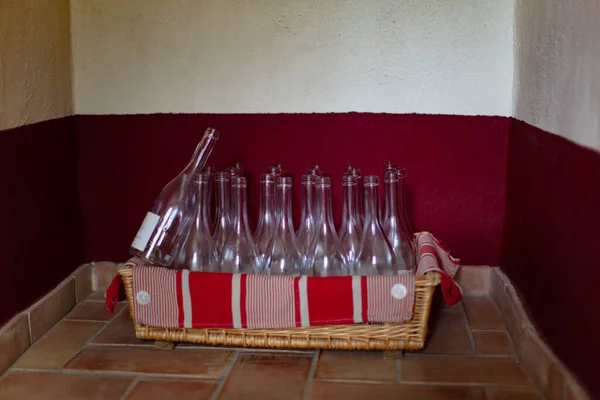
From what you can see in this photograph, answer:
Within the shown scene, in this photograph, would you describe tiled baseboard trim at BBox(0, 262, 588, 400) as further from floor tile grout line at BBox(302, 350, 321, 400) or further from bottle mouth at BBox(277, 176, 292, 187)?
bottle mouth at BBox(277, 176, 292, 187)

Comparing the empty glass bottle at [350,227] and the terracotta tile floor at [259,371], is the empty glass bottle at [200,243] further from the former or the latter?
the empty glass bottle at [350,227]

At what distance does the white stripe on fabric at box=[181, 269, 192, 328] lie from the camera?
152 centimetres

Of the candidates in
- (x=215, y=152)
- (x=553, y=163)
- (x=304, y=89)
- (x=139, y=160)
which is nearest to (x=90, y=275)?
(x=139, y=160)

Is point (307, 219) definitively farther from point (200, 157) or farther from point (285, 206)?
point (200, 157)

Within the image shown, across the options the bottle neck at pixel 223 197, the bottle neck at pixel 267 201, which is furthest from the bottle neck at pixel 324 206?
the bottle neck at pixel 223 197

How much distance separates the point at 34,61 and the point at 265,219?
0.62m

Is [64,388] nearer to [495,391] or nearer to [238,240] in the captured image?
[238,240]

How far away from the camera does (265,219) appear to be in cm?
166

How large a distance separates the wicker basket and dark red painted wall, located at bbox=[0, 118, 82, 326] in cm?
25

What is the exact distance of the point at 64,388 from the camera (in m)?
1.44

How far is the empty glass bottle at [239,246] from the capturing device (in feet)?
5.36

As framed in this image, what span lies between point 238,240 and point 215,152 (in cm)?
32

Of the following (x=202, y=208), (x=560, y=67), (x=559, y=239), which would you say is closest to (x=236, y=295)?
(x=202, y=208)

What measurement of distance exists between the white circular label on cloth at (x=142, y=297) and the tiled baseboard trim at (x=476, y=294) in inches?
10.7
